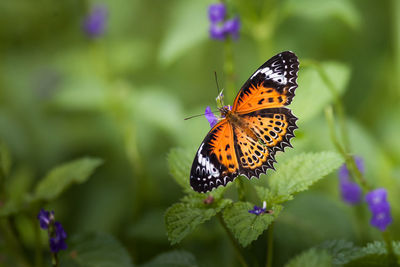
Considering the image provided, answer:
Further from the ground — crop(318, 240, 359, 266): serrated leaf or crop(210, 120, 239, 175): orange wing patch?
crop(210, 120, 239, 175): orange wing patch

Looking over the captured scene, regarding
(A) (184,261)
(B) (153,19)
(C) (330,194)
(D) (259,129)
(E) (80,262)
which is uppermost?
(B) (153,19)

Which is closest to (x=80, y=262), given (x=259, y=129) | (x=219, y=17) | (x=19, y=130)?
(x=259, y=129)

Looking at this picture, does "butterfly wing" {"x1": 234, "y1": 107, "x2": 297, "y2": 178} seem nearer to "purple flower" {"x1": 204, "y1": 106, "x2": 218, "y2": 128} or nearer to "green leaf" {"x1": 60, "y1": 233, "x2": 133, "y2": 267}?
"purple flower" {"x1": 204, "y1": 106, "x2": 218, "y2": 128}

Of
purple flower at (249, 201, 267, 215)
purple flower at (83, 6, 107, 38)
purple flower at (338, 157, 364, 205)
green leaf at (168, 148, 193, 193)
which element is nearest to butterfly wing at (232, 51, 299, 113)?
green leaf at (168, 148, 193, 193)

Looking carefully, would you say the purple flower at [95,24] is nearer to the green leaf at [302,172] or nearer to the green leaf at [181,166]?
the green leaf at [181,166]

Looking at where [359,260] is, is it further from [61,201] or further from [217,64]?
[217,64]

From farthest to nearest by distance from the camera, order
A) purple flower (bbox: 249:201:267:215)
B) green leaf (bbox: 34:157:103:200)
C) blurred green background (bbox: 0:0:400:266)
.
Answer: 1. blurred green background (bbox: 0:0:400:266)
2. green leaf (bbox: 34:157:103:200)
3. purple flower (bbox: 249:201:267:215)
